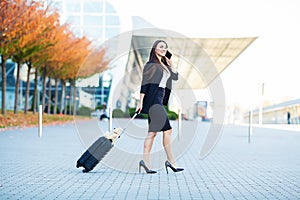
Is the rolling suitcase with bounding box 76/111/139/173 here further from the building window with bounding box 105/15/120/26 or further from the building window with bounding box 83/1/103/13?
the building window with bounding box 83/1/103/13

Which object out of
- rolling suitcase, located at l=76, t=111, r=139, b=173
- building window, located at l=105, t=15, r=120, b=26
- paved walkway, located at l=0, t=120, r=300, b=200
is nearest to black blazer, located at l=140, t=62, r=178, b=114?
rolling suitcase, located at l=76, t=111, r=139, b=173

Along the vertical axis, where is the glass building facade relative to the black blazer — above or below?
above

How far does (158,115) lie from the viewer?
7.71 metres

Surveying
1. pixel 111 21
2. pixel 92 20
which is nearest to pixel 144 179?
pixel 111 21

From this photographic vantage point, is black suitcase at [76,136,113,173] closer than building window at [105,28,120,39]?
Yes

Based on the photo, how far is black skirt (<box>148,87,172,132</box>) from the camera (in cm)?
768


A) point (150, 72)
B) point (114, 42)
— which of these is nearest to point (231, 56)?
point (114, 42)

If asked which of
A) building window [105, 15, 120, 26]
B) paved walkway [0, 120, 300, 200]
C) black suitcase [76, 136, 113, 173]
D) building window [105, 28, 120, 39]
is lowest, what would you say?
paved walkway [0, 120, 300, 200]

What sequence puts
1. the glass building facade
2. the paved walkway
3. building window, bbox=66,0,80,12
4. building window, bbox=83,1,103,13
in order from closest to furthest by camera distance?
1. the paved walkway
2. the glass building facade
3. building window, bbox=83,1,103,13
4. building window, bbox=66,0,80,12

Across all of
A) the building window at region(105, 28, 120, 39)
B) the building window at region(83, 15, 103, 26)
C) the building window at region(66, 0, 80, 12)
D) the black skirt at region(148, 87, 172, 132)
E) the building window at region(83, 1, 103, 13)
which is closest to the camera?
the black skirt at region(148, 87, 172, 132)

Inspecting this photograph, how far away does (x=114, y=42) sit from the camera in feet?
154

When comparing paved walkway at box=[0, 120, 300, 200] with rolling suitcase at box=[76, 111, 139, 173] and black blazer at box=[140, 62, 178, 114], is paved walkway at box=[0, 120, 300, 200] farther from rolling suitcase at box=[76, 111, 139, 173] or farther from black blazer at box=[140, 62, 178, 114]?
black blazer at box=[140, 62, 178, 114]

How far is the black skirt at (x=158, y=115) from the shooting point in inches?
302

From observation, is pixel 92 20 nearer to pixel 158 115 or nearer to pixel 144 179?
pixel 158 115
